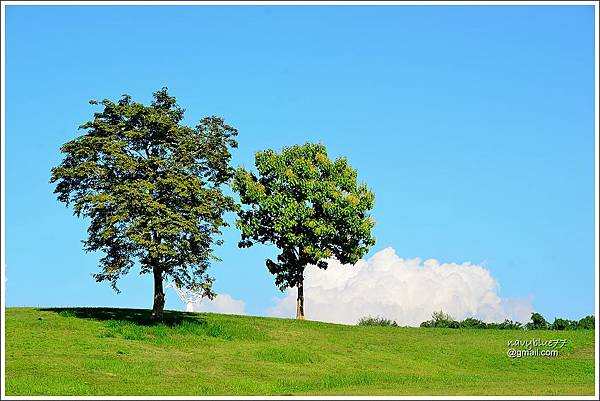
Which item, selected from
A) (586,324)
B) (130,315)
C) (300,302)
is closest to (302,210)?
(300,302)

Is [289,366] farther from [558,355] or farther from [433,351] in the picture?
[558,355]

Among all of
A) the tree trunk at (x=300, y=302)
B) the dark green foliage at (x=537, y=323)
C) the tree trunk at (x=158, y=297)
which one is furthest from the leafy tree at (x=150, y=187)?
the dark green foliage at (x=537, y=323)

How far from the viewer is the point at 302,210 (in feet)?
220

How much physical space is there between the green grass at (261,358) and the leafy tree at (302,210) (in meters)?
6.21

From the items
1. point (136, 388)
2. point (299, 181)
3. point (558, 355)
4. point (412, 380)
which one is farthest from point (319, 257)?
point (136, 388)

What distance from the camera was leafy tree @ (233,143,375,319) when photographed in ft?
221

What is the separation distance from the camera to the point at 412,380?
41219 mm

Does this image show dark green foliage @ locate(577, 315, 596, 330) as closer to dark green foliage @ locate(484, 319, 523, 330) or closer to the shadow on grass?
dark green foliage @ locate(484, 319, 523, 330)

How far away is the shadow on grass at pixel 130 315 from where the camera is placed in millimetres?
55438

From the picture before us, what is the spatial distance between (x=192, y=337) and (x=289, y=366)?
8.28 meters

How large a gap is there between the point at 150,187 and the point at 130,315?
11.0 meters

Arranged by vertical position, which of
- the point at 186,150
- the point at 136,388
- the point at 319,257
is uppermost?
the point at 186,150

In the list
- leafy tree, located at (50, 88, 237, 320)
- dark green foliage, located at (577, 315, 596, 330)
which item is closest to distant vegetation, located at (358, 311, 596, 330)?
dark green foliage, located at (577, 315, 596, 330)

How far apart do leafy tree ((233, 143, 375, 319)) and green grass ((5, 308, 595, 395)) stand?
6207 millimetres
